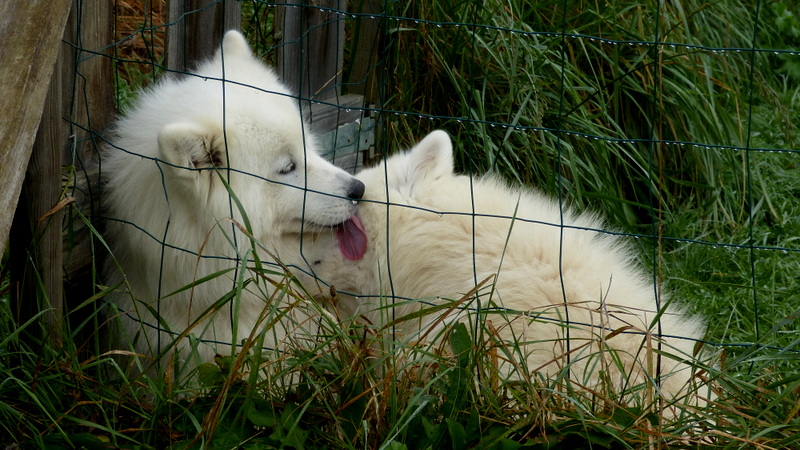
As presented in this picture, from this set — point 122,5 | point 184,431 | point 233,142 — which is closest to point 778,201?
point 233,142

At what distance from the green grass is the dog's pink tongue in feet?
0.97

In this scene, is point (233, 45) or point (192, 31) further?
point (192, 31)

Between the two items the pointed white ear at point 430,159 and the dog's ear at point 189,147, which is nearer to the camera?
the dog's ear at point 189,147

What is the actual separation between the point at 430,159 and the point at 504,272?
25.1 inches

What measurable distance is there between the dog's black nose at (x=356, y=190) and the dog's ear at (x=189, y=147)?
1.54 ft

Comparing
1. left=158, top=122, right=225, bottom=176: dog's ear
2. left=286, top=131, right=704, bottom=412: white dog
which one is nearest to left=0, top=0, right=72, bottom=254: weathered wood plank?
left=158, top=122, right=225, bottom=176: dog's ear

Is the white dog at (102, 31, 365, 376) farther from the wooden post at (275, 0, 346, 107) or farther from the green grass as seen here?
the wooden post at (275, 0, 346, 107)

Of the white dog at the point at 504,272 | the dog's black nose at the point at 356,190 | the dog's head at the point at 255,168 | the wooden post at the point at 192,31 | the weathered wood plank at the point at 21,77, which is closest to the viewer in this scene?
the weathered wood plank at the point at 21,77

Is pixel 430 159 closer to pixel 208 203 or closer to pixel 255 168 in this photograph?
pixel 255 168

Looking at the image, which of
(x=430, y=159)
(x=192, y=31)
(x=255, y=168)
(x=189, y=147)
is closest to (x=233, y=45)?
(x=192, y=31)

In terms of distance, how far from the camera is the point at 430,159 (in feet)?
10.5

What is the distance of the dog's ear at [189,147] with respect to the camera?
2.70 metres

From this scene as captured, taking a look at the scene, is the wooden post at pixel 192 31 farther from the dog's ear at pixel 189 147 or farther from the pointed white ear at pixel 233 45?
the dog's ear at pixel 189 147

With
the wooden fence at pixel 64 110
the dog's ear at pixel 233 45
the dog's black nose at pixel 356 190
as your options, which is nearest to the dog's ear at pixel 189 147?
the wooden fence at pixel 64 110
